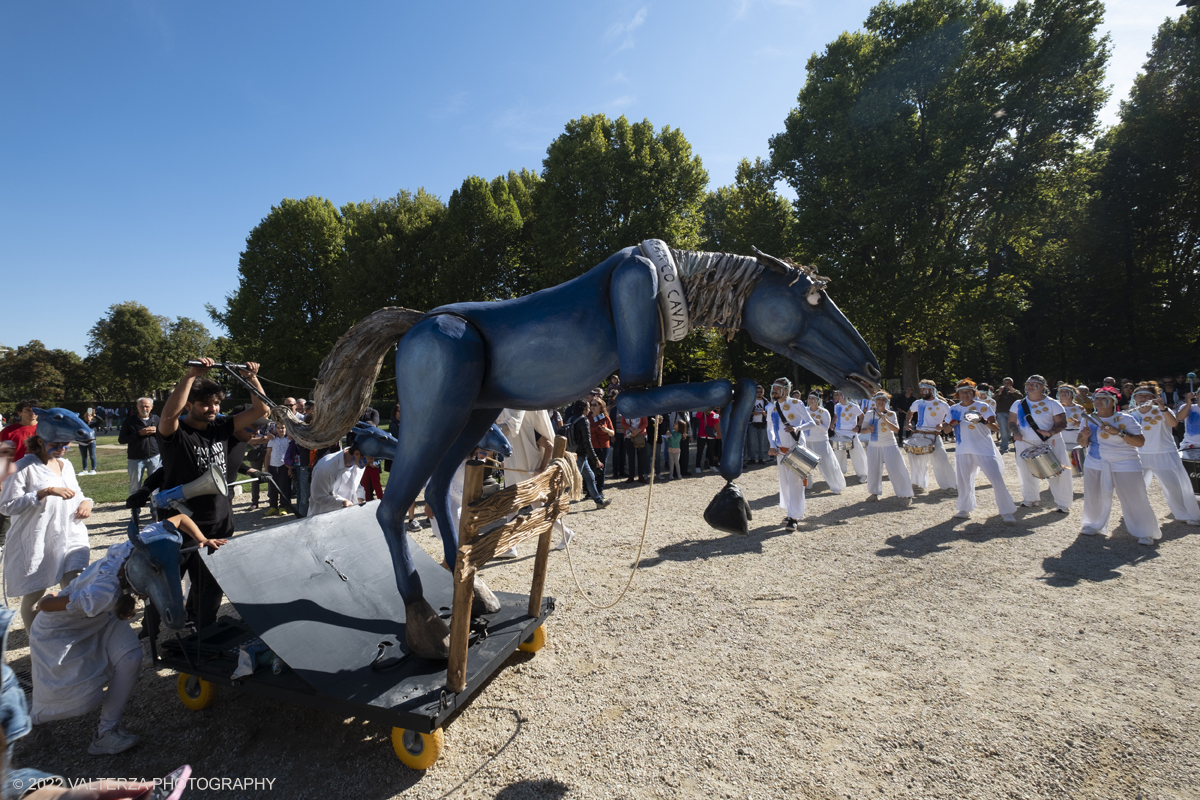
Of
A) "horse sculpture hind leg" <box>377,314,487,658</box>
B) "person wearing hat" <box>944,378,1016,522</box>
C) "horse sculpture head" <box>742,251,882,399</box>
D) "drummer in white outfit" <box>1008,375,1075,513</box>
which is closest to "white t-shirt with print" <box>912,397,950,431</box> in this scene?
"person wearing hat" <box>944,378,1016,522</box>

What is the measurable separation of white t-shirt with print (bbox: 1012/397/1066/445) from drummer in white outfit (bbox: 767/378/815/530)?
309 cm

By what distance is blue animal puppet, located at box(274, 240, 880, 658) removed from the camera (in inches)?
93.1

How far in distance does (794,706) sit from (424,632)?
7.13 ft

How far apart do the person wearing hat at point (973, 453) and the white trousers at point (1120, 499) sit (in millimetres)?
943

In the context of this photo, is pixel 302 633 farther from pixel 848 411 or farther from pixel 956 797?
pixel 848 411

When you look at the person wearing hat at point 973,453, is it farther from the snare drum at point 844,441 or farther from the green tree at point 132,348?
the green tree at point 132,348

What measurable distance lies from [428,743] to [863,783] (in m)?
2.08

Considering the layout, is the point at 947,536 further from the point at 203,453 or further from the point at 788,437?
the point at 203,453

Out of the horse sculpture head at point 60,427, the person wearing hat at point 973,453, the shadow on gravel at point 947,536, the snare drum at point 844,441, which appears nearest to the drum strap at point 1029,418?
the person wearing hat at point 973,453

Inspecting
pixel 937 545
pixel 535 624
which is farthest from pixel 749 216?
pixel 535 624

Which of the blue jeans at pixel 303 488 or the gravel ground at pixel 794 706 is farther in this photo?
the blue jeans at pixel 303 488

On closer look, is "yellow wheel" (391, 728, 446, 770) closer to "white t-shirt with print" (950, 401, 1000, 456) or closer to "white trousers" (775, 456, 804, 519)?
"white trousers" (775, 456, 804, 519)

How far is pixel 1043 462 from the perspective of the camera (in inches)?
309

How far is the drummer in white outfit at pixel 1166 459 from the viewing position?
7199mm
